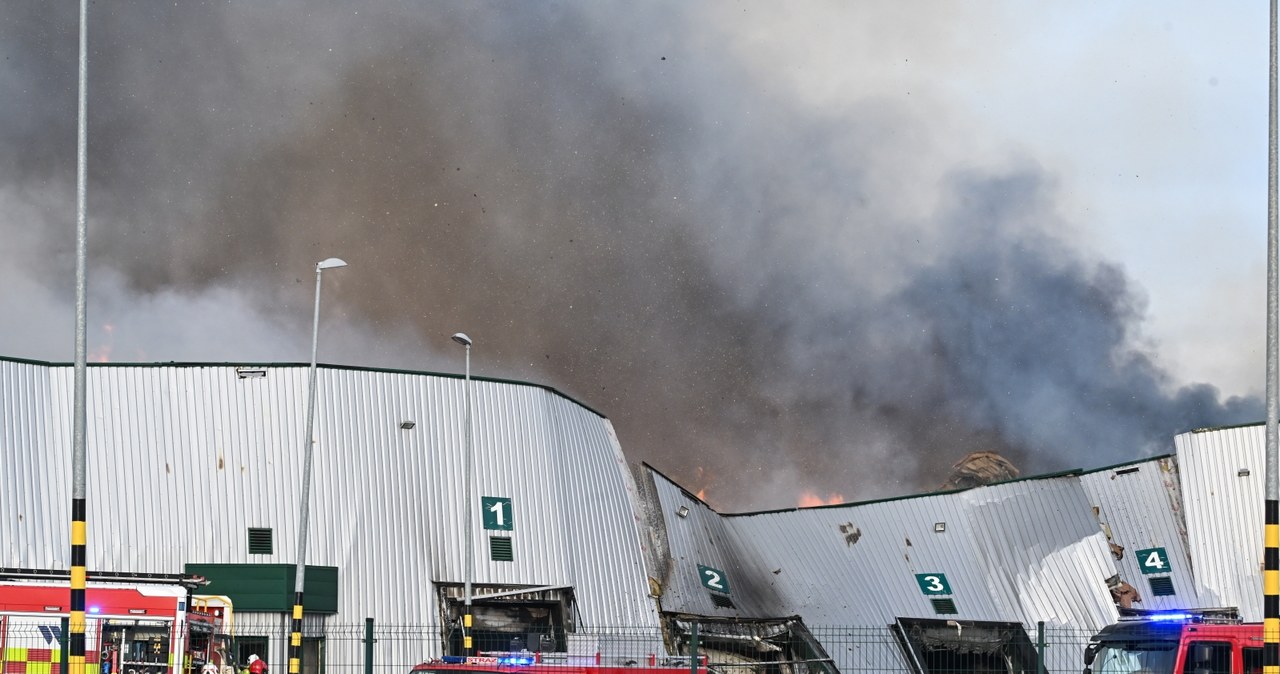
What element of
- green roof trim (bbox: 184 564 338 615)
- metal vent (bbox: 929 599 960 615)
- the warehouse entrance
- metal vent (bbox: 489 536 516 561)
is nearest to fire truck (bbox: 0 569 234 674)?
green roof trim (bbox: 184 564 338 615)

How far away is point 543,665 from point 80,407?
29.6 feet

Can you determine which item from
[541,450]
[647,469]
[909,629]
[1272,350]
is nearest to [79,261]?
[1272,350]

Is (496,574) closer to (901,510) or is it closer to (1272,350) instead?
(901,510)

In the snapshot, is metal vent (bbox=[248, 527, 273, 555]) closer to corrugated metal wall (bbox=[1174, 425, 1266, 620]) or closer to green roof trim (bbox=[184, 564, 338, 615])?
green roof trim (bbox=[184, 564, 338, 615])

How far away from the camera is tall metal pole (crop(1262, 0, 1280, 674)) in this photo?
2502 cm

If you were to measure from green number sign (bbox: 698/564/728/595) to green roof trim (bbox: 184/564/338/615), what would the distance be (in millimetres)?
14742

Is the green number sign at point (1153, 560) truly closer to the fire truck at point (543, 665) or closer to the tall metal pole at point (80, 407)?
the fire truck at point (543, 665)

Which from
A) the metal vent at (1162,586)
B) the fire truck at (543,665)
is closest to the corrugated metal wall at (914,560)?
the metal vent at (1162,586)

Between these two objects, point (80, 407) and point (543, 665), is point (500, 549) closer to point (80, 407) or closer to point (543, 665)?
point (543, 665)

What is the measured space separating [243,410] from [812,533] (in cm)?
2512

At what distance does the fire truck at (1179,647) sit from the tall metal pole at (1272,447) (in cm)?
113

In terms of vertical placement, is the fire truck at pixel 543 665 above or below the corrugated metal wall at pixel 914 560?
below

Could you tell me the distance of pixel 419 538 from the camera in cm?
5041

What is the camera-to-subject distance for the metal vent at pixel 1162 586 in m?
56.9
